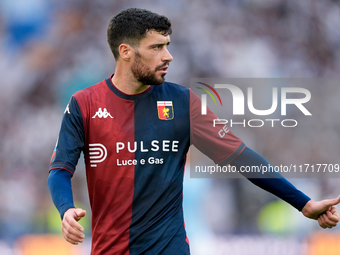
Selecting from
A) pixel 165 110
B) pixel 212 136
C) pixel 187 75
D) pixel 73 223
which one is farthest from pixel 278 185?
pixel 187 75

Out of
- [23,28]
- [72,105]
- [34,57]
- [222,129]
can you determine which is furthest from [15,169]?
[222,129]

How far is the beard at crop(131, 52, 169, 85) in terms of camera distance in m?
2.31

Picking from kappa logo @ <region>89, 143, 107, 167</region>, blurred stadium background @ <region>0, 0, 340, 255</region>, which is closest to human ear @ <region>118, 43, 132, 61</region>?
kappa logo @ <region>89, 143, 107, 167</region>

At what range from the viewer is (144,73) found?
91.7 inches

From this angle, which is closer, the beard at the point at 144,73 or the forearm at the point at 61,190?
the forearm at the point at 61,190

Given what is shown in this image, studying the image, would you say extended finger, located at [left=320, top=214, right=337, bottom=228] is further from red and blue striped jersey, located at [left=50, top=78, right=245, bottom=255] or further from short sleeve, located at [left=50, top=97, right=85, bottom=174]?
short sleeve, located at [left=50, top=97, right=85, bottom=174]

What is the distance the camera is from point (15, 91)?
15.6 ft

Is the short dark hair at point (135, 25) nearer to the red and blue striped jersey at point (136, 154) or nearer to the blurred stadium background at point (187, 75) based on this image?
the red and blue striped jersey at point (136, 154)

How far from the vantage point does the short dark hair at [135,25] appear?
7.66 ft

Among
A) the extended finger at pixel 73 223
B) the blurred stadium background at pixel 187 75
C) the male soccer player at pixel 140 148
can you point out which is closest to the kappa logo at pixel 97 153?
the male soccer player at pixel 140 148

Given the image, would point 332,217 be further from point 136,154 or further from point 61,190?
point 61,190

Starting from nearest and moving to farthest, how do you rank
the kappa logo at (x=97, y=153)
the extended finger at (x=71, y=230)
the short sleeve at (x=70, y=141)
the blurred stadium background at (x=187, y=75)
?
the extended finger at (x=71, y=230)
the short sleeve at (x=70, y=141)
the kappa logo at (x=97, y=153)
the blurred stadium background at (x=187, y=75)

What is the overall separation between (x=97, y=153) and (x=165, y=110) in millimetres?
443

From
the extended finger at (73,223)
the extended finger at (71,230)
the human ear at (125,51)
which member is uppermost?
the human ear at (125,51)
